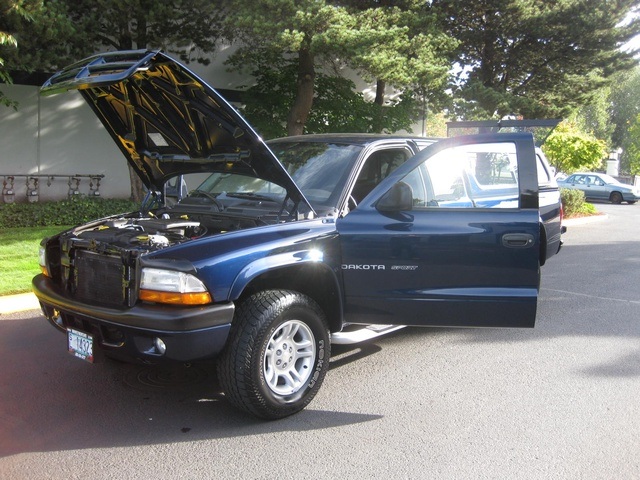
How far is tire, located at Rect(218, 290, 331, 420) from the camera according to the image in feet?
12.8

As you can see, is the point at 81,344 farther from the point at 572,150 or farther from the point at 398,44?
the point at 572,150

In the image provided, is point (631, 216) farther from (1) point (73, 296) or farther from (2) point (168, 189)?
(1) point (73, 296)

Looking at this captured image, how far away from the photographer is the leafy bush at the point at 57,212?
1174 centimetres

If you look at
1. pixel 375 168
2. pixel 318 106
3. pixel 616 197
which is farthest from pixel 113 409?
pixel 616 197

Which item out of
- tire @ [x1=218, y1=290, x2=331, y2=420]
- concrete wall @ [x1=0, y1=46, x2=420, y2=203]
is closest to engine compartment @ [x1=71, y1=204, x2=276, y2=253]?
tire @ [x1=218, y1=290, x2=331, y2=420]

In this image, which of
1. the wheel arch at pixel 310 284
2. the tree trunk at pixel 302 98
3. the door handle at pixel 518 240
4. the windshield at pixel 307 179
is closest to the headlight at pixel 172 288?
the wheel arch at pixel 310 284

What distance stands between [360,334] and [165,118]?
7.31 ft

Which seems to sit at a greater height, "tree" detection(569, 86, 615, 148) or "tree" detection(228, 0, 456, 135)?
"tree" detection(569, 86, 615, 148)

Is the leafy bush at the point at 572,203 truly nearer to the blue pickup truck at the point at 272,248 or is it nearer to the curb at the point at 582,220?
the curb at the point at 582,220

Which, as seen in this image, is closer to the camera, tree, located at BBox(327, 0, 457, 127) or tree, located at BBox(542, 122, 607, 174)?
tree, located at BBox(327, 0, 457, 127)

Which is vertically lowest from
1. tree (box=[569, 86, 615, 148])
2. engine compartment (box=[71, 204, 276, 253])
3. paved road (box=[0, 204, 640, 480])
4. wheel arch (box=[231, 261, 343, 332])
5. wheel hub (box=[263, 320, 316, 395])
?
paved road (box=[0, 204, 640, 480])

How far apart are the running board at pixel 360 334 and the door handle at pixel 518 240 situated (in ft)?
3.29

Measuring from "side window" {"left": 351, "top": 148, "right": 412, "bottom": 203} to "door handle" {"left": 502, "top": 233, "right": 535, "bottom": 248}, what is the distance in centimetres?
127

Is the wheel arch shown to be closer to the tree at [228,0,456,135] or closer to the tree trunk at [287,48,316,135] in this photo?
the tree at [228,0,456,135]
